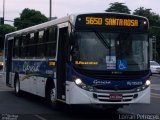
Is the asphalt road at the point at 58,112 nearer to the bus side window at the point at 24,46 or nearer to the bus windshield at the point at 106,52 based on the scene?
the bus windshield at the point at 106,52

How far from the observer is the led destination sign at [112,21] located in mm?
14773

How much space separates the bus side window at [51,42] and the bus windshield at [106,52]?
2.18 m

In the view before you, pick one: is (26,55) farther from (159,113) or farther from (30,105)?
(159,113)

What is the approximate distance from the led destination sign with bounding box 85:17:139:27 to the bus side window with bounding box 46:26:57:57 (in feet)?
6.99

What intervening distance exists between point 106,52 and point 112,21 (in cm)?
101

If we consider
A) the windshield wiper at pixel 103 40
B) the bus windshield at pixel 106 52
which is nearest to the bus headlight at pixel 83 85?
the bus windshield at pixel 106 52

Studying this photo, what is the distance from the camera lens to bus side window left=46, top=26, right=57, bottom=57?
54.6ft

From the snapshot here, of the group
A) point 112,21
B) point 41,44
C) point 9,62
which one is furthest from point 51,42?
point 9,62

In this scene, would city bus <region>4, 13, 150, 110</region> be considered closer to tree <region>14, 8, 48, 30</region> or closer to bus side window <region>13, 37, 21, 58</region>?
bus side window <region>13, 37, 21, 58</region>

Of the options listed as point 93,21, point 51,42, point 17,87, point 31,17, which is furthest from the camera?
point 31,17

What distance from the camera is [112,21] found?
14922 millimetres

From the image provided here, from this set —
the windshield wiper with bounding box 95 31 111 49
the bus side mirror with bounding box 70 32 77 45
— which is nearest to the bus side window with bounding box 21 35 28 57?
the bus side mirror with bounding box 70 32 77 45

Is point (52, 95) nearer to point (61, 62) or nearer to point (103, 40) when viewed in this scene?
point (61, 62)

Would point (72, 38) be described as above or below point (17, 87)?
above
